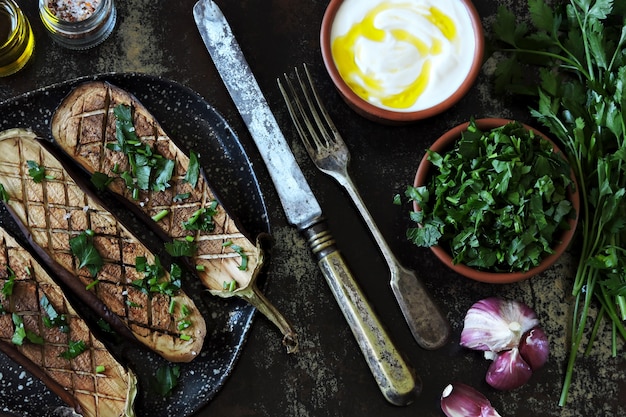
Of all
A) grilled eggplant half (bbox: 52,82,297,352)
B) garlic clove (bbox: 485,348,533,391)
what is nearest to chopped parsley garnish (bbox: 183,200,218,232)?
grilled eggplant half (bbox: 52,82,297,352)

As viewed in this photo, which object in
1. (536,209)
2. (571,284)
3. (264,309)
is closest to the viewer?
(536,209)

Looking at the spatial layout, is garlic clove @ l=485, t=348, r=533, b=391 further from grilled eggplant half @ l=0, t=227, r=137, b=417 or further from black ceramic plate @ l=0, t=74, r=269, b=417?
grilled eggplant half @ l=0, t=227, r=137, b=417

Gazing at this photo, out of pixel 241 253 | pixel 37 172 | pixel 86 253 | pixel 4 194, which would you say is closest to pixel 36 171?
pixel 37 172

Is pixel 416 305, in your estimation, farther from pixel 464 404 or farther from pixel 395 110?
pixel 395 110

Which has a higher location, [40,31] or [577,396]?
[40,31]

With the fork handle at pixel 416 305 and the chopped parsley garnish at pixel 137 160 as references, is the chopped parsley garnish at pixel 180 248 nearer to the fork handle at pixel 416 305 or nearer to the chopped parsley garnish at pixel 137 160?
the chopped parsley garnish at pixel 137 160

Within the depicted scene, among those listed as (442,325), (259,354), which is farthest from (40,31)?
(442,325)

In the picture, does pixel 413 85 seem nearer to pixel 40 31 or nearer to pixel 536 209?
pixel 536 209
